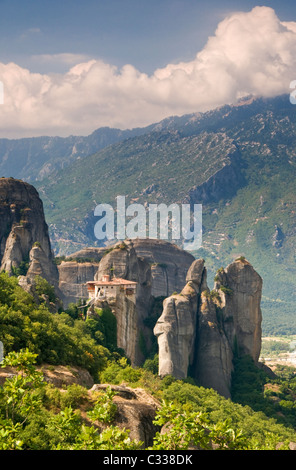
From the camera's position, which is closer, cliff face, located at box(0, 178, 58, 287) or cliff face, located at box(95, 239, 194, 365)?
cliff face, located at box(95, 239, 194, 365)

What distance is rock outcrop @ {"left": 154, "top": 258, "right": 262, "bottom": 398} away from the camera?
273 ft

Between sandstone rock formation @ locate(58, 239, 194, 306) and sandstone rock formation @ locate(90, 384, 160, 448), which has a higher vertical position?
sandstone rock formation @ locate(58, 239, 194, 306)

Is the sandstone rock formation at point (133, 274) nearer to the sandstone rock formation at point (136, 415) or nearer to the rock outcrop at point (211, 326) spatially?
the rock outcrop at point (211, 326)

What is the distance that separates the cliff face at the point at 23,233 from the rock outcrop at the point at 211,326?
17545mm

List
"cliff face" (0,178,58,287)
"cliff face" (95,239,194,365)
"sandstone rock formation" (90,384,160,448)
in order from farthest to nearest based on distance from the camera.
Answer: "cliff face" (0,178,58,287)
"cliff face" (95,239,194,365)
"sandstone rock formation" (90,384,160,448)

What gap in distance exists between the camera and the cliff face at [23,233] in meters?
90.8

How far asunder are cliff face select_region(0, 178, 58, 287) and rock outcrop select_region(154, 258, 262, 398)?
1755cm

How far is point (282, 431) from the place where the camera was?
6612 centimetres

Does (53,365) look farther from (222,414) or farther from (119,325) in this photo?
(119,325)

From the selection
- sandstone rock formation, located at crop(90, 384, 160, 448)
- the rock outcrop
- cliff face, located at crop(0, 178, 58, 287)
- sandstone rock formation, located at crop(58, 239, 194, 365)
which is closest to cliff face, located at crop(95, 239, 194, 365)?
sandstone rock formation, located at crop(58, 239, 194, 365)

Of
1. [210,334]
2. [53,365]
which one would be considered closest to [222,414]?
[53,365]

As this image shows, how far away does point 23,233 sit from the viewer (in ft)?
312

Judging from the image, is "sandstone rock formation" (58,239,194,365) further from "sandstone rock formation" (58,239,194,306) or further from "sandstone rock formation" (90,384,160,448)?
"sandstone rock formation" (90,384,160,448)
